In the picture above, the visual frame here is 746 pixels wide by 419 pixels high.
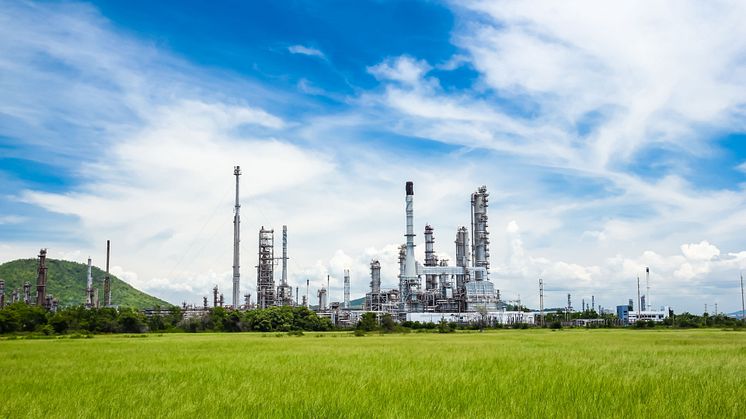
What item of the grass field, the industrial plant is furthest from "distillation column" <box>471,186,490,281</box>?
the grass field

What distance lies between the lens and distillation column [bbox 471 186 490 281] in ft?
353

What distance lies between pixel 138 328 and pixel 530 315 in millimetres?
68847

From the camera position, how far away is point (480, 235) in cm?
10769

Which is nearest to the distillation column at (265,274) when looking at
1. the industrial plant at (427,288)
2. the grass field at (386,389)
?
the industrial plant at (427,288)

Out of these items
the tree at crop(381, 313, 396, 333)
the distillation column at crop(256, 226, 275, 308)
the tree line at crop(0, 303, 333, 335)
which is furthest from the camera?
the distillation column at crop(256, 226, 275, 308)

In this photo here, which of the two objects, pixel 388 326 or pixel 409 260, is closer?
pixel 388 326

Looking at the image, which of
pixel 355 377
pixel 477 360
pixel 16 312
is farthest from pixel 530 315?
pixel 355 377

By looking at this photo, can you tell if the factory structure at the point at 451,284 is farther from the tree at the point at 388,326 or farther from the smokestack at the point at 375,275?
the tree at the point at 388,326

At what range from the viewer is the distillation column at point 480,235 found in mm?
107625

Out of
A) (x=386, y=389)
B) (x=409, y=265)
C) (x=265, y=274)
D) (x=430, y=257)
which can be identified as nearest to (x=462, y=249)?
(x=430, y=257)

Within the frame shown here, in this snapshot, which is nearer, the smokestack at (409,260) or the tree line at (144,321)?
the tree line at (144,321)

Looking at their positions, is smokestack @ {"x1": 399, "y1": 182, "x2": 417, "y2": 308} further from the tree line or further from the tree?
the tree

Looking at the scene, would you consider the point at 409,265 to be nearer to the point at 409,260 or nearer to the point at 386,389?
the point at 409,260

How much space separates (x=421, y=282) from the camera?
111 metres
